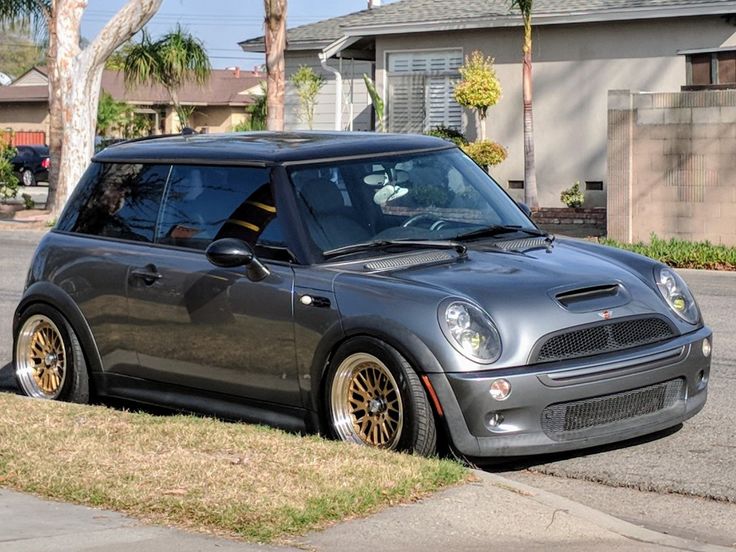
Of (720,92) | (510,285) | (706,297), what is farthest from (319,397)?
(720,92)

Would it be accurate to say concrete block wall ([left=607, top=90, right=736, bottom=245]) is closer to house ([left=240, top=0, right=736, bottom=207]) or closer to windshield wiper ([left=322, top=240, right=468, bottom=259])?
house ([left=240, top=0, right=736, bottom=207])

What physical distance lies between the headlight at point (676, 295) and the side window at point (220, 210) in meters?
2.05

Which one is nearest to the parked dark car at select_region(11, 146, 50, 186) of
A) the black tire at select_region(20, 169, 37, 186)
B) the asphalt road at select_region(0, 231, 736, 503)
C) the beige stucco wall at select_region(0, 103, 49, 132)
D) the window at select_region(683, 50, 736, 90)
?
the black tire at select_region(20, 169, 37, 186)

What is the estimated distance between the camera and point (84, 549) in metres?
5.27

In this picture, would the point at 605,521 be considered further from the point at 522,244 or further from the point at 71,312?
the point at 71,312

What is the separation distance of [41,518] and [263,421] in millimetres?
2007

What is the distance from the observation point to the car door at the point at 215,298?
7.45 metres

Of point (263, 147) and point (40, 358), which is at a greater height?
point (263, 147)

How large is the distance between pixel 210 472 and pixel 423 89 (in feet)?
74.7

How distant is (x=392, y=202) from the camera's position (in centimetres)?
788

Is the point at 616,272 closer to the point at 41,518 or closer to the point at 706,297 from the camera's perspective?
the point at 41,518

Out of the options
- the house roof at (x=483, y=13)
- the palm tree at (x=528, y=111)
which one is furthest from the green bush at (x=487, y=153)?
the house roof at (x=483, y=13)

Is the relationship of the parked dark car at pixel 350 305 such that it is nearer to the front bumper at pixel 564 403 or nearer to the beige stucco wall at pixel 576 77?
the front bumper at pixel 564 403

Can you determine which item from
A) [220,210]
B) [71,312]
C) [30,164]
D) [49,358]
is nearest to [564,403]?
[220,210]
